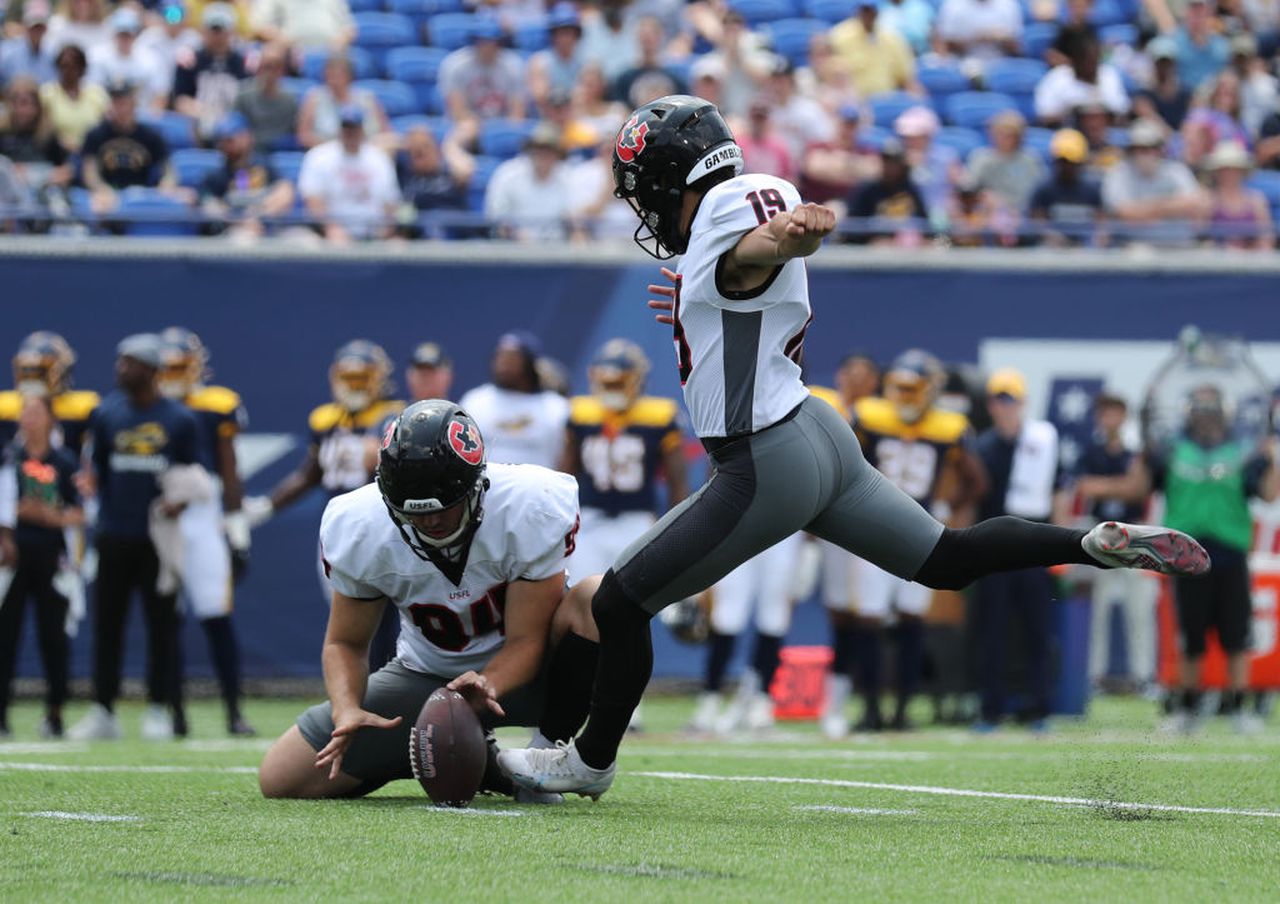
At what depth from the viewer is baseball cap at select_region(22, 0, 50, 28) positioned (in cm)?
1314

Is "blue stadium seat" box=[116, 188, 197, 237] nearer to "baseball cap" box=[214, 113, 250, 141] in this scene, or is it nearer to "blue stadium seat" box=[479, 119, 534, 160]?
"baseball cap" box=[214, 113, 250, 141]

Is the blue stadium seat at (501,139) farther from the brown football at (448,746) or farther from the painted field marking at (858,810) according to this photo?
the brown football at (448,746)

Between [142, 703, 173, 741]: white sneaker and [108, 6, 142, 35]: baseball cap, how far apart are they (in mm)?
Answer: 5868

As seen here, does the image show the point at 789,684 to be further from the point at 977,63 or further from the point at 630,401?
the point at 977,63

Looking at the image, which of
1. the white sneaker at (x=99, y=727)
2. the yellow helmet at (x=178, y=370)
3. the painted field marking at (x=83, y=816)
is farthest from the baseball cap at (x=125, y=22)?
the painted field marking at (x=83, y=816)

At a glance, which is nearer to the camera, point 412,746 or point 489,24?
point 412,746

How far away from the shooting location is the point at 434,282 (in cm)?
1123

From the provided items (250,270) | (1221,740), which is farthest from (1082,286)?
(250,270)

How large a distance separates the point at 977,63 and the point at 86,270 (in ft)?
22.6

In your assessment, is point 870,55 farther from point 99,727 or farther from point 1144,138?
A: point 99,727

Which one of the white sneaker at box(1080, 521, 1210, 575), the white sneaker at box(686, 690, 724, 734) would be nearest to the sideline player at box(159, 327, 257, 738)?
the white sneaker at box(686, 690, 724, 734)

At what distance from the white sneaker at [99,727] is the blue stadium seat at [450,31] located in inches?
268

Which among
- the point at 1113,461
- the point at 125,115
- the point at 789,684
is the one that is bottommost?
the point at 789,684

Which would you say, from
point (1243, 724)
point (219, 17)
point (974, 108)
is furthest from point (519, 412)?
point (974, 108)
